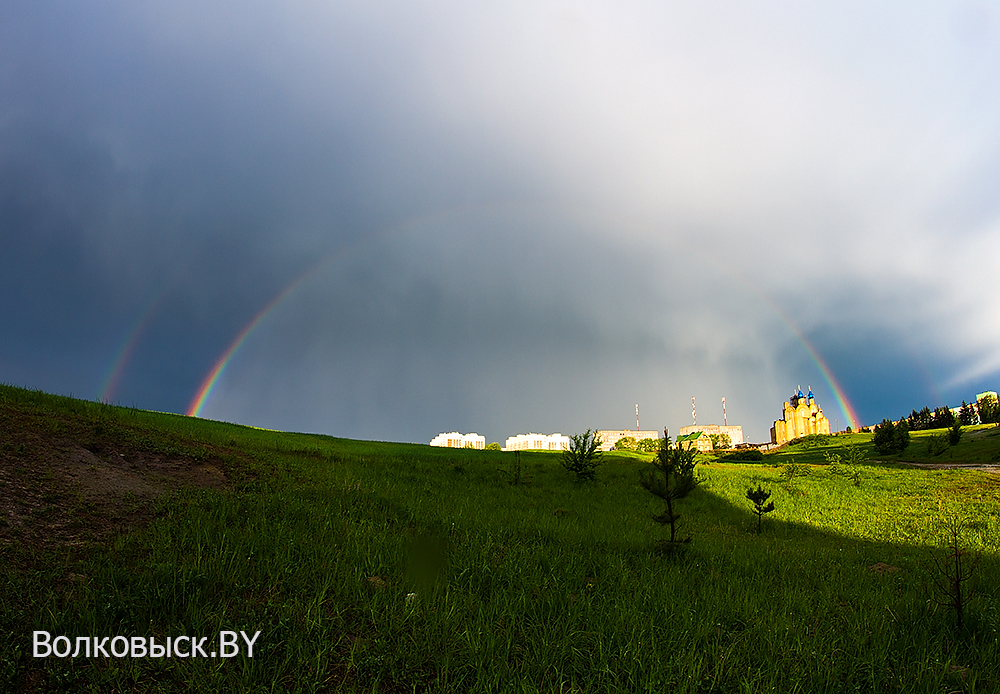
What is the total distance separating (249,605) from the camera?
4.80m

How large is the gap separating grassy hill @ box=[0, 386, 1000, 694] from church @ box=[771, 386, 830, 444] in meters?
212

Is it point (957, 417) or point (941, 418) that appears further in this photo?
point (957, 417)

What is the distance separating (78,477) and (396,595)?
5.39m

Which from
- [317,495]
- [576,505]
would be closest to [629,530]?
[576,505]

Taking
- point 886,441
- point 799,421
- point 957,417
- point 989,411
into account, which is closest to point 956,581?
point 886,441

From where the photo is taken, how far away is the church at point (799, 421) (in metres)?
188

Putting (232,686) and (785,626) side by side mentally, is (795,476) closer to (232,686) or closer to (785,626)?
(785,626)

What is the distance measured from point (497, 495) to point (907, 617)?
38.5 feet

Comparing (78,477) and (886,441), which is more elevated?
(78,477)

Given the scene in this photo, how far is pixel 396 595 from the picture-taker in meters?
5.48

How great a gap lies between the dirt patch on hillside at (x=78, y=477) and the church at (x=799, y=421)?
218m

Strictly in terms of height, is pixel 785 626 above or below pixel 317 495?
below

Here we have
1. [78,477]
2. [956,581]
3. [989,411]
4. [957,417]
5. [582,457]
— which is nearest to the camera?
[956,581]

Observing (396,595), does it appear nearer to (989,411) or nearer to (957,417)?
(989,411)
